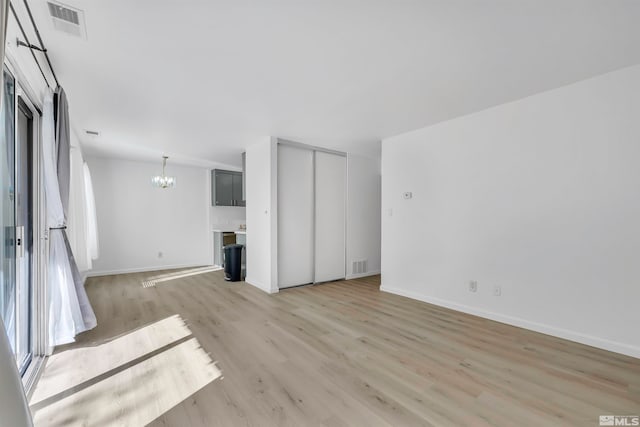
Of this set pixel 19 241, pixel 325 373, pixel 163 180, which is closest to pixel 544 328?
pixel 325 373

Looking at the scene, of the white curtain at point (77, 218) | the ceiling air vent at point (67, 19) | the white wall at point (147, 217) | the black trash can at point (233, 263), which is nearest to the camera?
the ceiling air vent at point (67, 19)

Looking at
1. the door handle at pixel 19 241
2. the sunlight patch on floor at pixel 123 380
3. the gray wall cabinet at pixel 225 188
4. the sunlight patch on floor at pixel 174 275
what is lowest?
the sunlight patch on floor at pixel 174 275

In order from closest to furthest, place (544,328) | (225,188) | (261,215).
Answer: (544,328) → (261,215) → (225,188)

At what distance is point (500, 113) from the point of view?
3.19 m

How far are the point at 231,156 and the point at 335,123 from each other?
2.76 m

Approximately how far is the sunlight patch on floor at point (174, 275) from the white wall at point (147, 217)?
0.50m

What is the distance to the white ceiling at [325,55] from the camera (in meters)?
1.77

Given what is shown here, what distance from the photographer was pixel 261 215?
469 cm

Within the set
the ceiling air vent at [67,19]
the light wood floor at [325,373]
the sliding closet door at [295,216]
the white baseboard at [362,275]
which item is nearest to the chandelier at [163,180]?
the sliding closet door at [295,216]

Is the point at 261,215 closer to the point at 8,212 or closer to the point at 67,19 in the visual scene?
the point at 8,212

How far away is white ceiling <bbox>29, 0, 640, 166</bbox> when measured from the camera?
5.80ft

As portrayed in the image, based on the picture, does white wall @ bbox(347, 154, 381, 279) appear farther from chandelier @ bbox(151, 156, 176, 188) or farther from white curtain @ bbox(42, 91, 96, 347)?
white curtain @ bbox(42, 91, 96, 347)

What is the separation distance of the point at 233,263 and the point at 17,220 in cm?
326

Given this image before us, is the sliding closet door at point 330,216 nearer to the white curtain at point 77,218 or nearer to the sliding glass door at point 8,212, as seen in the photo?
the white curtain at point 77,218
